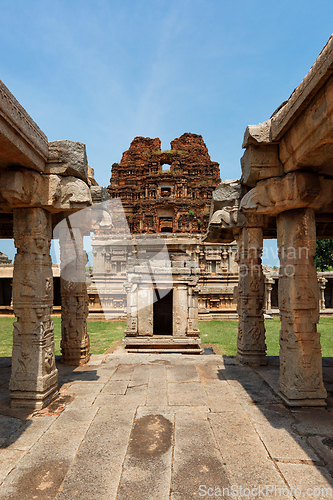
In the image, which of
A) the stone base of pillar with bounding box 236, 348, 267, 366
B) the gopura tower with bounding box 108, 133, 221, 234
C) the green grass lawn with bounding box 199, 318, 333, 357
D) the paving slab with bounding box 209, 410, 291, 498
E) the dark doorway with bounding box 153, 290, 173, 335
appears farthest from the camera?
the gopura tower with bounding box 108, 133, 221, 234

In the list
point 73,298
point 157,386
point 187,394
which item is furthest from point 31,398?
point 73,298

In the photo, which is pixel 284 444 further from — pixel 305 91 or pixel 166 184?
pixel 166 184

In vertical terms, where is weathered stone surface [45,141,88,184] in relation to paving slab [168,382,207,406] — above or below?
above

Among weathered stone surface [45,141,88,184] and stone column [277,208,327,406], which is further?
weathered stone surface [45,141,88,184]

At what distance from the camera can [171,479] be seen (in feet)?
7.86

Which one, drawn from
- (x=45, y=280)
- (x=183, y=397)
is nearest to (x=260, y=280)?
(x=183, y=397)

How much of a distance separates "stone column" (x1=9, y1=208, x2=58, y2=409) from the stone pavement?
0.89 feet

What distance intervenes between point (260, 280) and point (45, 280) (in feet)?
13.8

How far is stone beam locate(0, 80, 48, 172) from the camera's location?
9.36ft

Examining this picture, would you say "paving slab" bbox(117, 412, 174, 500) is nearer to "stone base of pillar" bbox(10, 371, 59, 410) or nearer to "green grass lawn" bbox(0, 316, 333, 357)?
"stone base of pillar" bbox(10, 371, 59, 410)

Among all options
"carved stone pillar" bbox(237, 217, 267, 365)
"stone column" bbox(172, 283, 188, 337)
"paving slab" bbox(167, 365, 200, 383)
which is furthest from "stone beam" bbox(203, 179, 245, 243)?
"stone column" bbox(172, 283, 188, 337)

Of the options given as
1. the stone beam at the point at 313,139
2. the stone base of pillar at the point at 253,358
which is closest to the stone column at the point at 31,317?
the stone beam at the point at 313,139

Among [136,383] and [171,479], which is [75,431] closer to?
[171,479]

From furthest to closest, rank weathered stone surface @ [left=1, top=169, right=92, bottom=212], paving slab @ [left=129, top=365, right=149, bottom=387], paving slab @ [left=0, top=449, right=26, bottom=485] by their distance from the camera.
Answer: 1. paving slab @ [left=129, top=365, right=149, bottom=387]
2. weathered stone surface @ [left=1, top=169, right=92, bottom=212]
3. paving slab @ [left=0, top=449, right=26, bottom=485]
